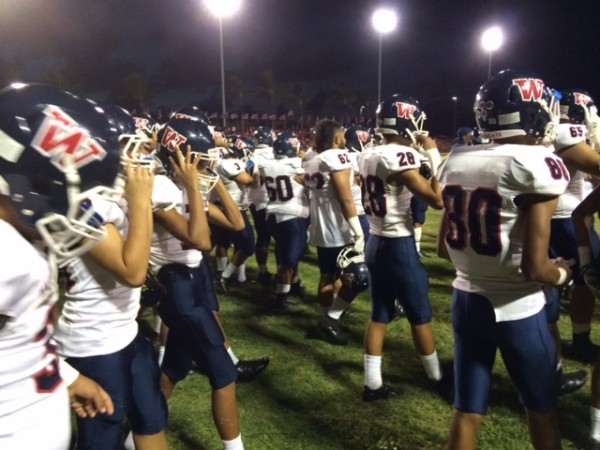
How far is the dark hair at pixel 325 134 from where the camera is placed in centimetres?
489

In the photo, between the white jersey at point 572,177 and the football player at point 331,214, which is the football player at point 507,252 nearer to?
the white jersey at point 572,177

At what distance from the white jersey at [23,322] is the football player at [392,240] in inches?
102

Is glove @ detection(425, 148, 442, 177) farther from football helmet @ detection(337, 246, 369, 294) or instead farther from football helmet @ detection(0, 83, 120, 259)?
football helmet @ detection(0, 83, 120, 259)

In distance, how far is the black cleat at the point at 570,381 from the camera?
12.1 feet

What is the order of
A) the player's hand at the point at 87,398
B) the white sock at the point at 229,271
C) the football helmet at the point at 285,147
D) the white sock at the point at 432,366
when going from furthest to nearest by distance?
the white sock at the point at 229,271, the football helmet at the point at 285,147, the white sock at the point at 432,366, the player's hand at the point at 87,398

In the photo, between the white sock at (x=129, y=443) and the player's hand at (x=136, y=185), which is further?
the white sock at (x=129, y=443)

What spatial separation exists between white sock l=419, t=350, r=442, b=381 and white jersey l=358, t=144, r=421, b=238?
0.96 meters

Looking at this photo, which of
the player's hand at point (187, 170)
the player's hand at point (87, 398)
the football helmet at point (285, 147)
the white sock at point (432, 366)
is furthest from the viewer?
the football helmet at point (285, 147)

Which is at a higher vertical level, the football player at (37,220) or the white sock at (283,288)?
the football player at (37,220)

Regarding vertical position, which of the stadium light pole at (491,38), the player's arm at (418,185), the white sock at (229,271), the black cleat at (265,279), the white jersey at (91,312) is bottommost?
the black cleat at (265,279)

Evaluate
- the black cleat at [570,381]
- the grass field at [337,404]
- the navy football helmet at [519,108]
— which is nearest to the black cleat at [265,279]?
the grass field at [337,404]

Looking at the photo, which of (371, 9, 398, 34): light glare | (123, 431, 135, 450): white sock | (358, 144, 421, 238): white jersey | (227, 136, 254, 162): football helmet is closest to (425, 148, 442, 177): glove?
(358, 144, 421, 238): white jersey

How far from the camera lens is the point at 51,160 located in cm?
131

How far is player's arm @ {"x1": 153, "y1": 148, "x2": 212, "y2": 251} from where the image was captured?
103 inches
